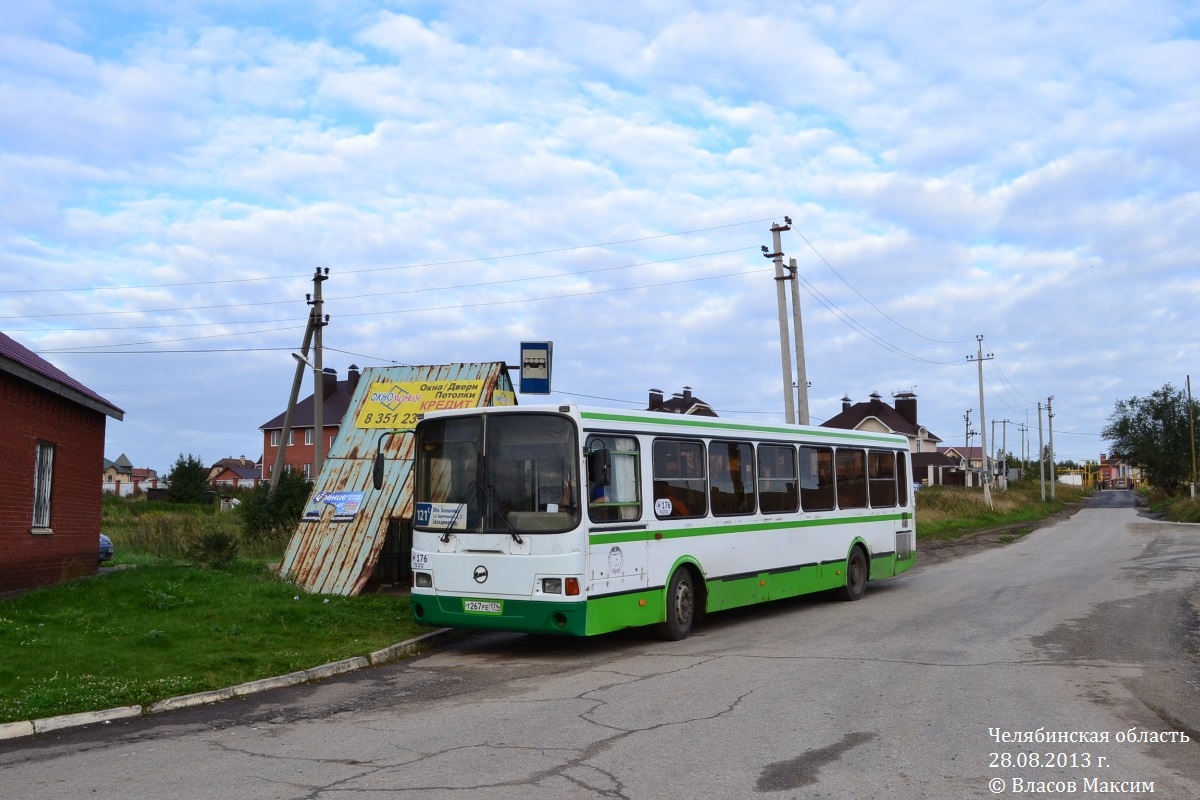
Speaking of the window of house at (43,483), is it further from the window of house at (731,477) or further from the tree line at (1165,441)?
the tree line at (1165,441)

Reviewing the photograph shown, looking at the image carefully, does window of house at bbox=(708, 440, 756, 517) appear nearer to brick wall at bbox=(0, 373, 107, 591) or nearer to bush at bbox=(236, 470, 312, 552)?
brick wall at bbox=(0, 373, 107, 591)

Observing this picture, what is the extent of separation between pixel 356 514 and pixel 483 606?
5.14 meters

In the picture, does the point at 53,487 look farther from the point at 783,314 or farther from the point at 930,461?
the point at 930,461

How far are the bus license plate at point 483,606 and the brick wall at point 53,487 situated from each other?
753 centimetres

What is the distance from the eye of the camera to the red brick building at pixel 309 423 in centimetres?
7638

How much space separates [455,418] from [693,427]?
3.23m

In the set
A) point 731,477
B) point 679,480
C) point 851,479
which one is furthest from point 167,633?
point 851,479

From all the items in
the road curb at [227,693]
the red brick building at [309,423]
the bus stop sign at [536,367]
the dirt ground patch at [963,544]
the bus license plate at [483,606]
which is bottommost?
the road curb at [227,693]

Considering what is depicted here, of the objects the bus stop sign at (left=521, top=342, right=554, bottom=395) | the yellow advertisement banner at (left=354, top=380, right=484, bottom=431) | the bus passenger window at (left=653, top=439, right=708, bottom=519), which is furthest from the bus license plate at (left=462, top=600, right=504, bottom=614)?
the bus stop sign at (left=521, top=342, right=554, bottom=395)

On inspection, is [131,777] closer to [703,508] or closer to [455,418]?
[455,418]

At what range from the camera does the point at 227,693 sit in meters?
9.32

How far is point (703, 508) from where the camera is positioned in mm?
13203

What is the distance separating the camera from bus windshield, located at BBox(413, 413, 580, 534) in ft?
36.8

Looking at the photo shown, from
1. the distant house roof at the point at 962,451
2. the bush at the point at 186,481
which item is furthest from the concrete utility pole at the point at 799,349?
the distant house roof at the point at 962,451
